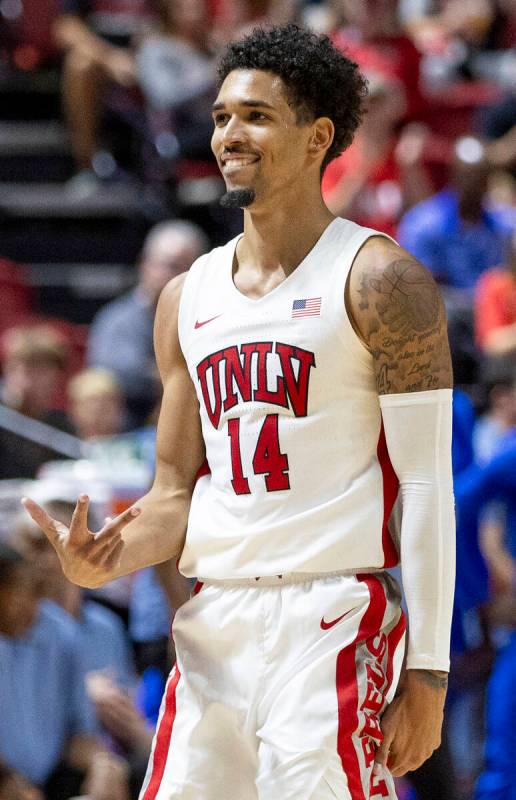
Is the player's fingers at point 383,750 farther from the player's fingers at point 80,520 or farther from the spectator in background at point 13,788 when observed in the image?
the spectator in background at point 13,788

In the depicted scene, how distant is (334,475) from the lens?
3107 mm

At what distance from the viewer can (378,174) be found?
8773mm

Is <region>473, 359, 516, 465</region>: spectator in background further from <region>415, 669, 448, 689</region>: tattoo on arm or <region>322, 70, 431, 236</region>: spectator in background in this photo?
<region>415, 669, 448, 689</region>: tattoo on arm

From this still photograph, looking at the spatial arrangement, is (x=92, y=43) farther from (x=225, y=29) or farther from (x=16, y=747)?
(x=16, y=747)

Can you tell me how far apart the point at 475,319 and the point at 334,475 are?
4.60 meters

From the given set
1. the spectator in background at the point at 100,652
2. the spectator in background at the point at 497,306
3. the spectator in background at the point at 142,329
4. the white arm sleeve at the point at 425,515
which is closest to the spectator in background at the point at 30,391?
the spectator in background at the point at 142,329

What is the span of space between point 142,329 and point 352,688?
497 centimetres

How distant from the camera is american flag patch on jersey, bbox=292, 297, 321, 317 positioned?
3.12 metres

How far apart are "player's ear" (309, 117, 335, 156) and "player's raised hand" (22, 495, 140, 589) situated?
86 centimetres

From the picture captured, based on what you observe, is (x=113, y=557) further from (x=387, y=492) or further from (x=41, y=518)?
(x=387, y=492)

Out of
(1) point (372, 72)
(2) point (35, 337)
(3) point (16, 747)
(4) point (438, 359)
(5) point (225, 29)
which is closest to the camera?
(4) point (438, 359)

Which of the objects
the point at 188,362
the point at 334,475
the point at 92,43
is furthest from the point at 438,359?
the point at 92,43

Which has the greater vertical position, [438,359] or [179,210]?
[179,210]

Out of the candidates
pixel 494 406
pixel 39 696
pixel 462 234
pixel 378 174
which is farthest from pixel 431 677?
pixel 378 174
